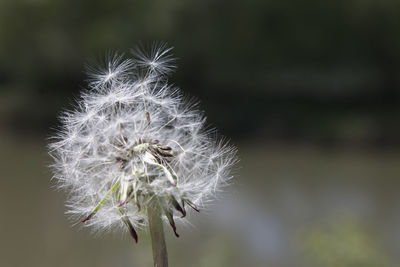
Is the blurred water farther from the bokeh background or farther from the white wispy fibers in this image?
the white wispy fibers

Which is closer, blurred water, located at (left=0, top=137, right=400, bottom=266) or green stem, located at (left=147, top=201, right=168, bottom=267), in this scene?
green stem, located at (left=147, top=201, right=168, bottom=267)

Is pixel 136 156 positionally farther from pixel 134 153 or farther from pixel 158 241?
pixel 158 241

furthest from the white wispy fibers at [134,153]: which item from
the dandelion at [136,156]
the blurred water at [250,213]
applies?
the blurred water at [250,213]

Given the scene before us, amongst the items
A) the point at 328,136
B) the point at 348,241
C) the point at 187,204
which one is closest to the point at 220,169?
the point at 187,204

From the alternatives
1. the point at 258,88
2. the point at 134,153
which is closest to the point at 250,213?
the point at 134,153

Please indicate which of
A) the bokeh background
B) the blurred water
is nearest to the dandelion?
the blurred water

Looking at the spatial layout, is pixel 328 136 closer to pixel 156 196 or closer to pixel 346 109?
pixel 346 109

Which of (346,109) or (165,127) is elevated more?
(346,109)
